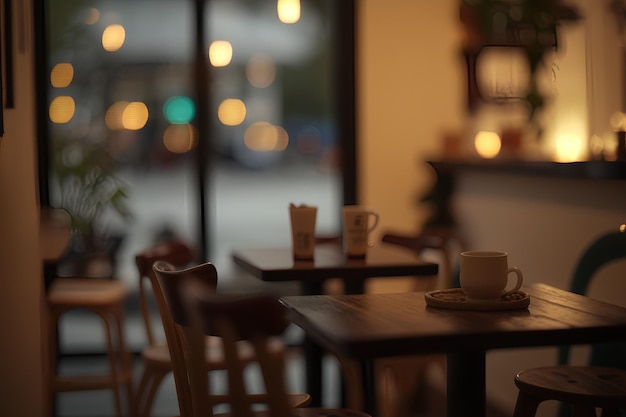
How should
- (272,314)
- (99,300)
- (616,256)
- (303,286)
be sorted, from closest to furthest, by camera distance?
(272,314), (616,256), (303,286), (99,300)

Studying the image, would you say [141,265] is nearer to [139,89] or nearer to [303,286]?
[303,286]

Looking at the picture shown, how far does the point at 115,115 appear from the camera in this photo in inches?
227

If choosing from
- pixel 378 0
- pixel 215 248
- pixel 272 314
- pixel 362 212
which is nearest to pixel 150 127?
pixel 215 248

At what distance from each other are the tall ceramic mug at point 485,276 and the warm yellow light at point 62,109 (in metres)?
3.90

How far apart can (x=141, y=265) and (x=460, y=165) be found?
1882 mm

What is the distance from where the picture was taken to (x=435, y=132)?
580cm

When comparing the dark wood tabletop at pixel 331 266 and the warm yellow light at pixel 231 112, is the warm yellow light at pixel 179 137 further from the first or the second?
the dark wood tabletop at pixel 331 266

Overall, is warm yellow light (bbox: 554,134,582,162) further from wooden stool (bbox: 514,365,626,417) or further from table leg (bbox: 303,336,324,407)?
wooden stool (bbox: 514,365,626,417)

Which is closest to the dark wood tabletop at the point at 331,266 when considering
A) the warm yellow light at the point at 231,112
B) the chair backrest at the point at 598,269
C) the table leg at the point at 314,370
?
the table leg at the point at 314,370

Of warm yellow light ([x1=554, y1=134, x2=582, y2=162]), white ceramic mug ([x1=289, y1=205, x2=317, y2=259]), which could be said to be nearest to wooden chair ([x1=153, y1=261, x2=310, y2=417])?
white ceramic mug ([x1=289, y1=205, x2=317, y2=259])

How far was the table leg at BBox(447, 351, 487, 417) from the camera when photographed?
7.27 ft

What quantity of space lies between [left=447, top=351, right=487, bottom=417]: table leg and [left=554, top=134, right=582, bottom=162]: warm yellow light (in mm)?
3648

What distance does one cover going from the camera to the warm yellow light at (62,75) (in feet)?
18.5

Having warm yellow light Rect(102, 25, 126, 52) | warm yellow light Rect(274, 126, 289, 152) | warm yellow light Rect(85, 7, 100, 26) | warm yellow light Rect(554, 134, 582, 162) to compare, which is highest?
warm yellow light Rect(85, 7, 100, 26)
